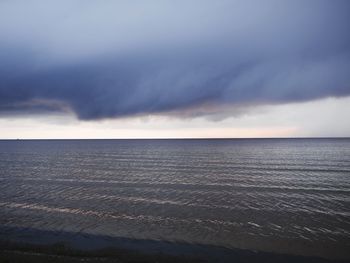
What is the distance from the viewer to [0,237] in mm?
20062

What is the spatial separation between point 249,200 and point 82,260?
2218cm

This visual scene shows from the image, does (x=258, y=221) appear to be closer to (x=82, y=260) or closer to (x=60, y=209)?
(x=82, y=260)

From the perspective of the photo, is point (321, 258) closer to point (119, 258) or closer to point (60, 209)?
point (119, 258)

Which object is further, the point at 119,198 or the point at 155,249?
the point at 119,198

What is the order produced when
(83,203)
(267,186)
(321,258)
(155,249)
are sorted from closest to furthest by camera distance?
(321,258) < (155,249) < (83,203) < (267,186)

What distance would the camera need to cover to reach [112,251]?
17766 mm

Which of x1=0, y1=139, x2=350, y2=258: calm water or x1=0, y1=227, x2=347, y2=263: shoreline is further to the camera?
x1=0, y1=139, x2=350, y2=258: calm water

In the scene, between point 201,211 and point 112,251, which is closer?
point 112,251

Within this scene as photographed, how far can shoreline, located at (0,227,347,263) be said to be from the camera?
16.6 m

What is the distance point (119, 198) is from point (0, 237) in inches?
614

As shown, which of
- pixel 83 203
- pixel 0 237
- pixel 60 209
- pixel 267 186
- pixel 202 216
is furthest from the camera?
pixel 267 186

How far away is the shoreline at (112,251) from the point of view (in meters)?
16.6

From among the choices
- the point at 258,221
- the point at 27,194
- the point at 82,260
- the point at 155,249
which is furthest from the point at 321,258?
the point at 27,194

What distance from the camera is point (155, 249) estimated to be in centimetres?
1833
